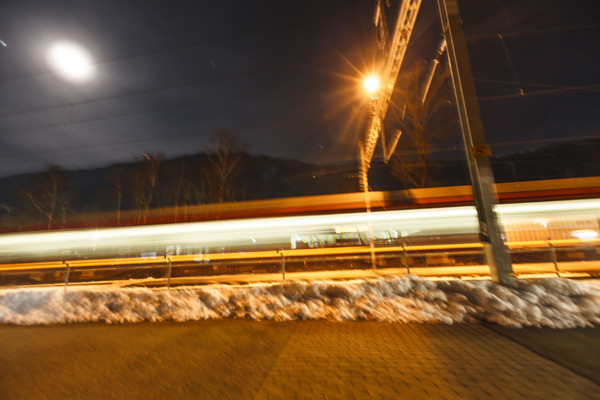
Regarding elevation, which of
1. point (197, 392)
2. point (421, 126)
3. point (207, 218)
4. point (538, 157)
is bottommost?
point (197, 392)

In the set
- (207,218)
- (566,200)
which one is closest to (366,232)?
(207,218)

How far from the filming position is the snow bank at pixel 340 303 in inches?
152

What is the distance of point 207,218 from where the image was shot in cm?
907

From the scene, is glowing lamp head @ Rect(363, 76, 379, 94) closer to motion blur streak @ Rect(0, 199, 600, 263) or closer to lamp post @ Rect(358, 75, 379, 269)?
lamp post @ Rect(358, 75, 379, 269)

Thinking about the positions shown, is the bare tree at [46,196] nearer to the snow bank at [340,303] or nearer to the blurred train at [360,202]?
the blurred train at [360,202]

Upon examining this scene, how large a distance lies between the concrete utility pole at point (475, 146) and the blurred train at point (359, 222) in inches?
158

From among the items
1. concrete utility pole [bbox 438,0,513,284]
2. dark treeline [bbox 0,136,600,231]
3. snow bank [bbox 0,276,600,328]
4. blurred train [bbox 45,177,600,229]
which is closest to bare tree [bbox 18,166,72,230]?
dark treeline [bbox 0,136,600,231]

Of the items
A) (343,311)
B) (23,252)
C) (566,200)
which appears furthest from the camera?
(23,252)

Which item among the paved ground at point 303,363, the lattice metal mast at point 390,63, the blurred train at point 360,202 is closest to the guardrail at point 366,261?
the blurred train at point 360,202

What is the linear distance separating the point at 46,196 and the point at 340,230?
26.0m

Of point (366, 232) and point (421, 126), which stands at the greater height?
point (421, 126)

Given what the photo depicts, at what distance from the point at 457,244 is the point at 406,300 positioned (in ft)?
18.2

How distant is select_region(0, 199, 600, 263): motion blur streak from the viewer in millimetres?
8250

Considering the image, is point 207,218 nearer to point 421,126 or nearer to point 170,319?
point 170,319
